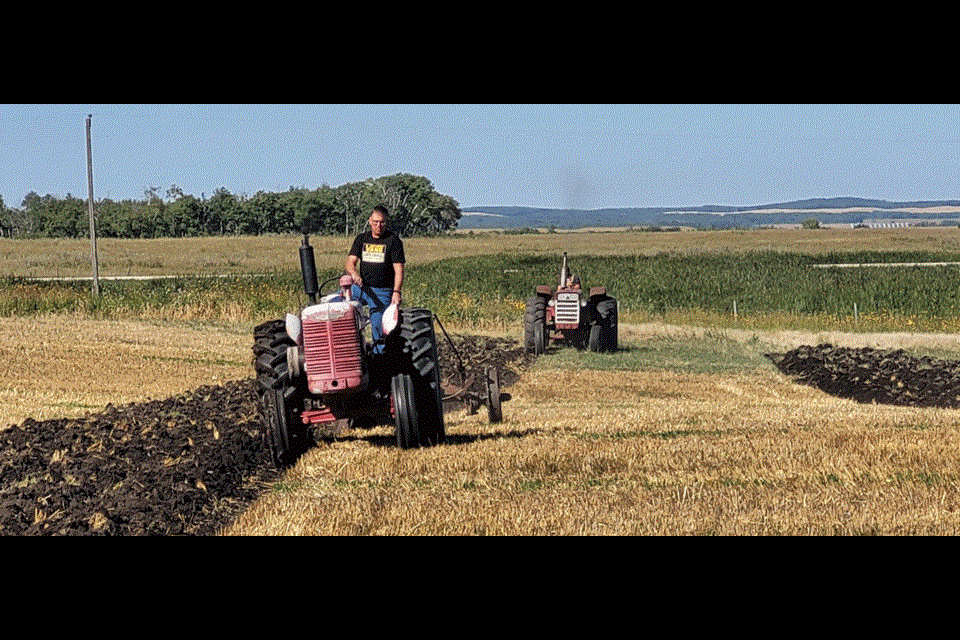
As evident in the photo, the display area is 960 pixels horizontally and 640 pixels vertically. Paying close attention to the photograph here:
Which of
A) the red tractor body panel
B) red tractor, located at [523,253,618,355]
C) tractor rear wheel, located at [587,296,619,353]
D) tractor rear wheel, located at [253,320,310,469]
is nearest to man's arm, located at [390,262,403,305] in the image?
the red tractor body panel

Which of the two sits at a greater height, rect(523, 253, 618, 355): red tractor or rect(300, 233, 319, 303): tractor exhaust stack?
rect(300, 233, 319, 303): tractor exhaust stack

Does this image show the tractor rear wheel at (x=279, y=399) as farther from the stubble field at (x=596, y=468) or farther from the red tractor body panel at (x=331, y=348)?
the red tractor body panel at (x=331, y=348)

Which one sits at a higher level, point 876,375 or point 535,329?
point 535,329

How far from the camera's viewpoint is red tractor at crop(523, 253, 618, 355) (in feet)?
87.2

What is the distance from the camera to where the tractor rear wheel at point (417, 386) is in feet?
37.8

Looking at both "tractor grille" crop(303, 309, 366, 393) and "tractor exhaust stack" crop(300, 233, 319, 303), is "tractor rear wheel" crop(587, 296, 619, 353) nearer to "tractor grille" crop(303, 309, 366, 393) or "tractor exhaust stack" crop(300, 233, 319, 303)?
"tractor grille" crop(303, 309, 366, 393)

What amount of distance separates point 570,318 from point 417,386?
49.3 ft

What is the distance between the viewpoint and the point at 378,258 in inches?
456

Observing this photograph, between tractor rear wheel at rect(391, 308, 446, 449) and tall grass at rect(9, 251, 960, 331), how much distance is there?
2339cm

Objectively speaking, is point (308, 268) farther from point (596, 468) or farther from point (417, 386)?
point (596, 468)

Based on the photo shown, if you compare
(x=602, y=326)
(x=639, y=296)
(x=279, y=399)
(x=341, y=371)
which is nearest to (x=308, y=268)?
(x=341, y=371)

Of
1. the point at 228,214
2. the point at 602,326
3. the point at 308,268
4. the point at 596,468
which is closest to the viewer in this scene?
the point at 308,268
